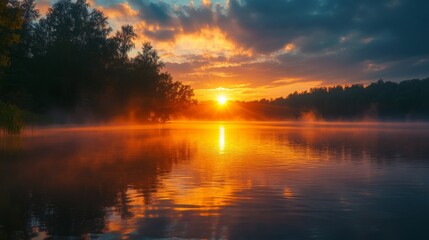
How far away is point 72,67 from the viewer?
9925cm

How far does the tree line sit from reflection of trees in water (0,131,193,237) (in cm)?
5703

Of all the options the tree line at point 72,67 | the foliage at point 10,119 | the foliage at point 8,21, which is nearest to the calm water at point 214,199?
the foliage at point 10,119

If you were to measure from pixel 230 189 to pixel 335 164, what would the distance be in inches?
498

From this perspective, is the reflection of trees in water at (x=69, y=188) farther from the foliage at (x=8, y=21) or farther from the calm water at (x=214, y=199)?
the foliage at (x=8, y=21)

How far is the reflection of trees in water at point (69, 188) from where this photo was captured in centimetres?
1390

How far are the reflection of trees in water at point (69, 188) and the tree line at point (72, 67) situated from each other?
57.0m

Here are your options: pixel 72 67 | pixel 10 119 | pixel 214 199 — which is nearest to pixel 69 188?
pixel 214 199

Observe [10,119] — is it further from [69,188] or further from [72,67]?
[72,67]

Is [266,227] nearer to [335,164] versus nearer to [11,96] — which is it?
[335,164]

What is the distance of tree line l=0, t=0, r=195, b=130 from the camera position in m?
90.4

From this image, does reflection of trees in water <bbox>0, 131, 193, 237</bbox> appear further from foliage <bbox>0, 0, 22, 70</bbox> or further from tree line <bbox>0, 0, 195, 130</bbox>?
tree line <bbox>0, 0, 195, 130</bbox>

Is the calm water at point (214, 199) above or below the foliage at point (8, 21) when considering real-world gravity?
below

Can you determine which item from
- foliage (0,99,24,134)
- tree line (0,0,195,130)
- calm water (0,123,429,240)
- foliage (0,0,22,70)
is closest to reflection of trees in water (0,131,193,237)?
calm water (0,123,429,240)

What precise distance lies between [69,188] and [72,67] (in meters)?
84.8
